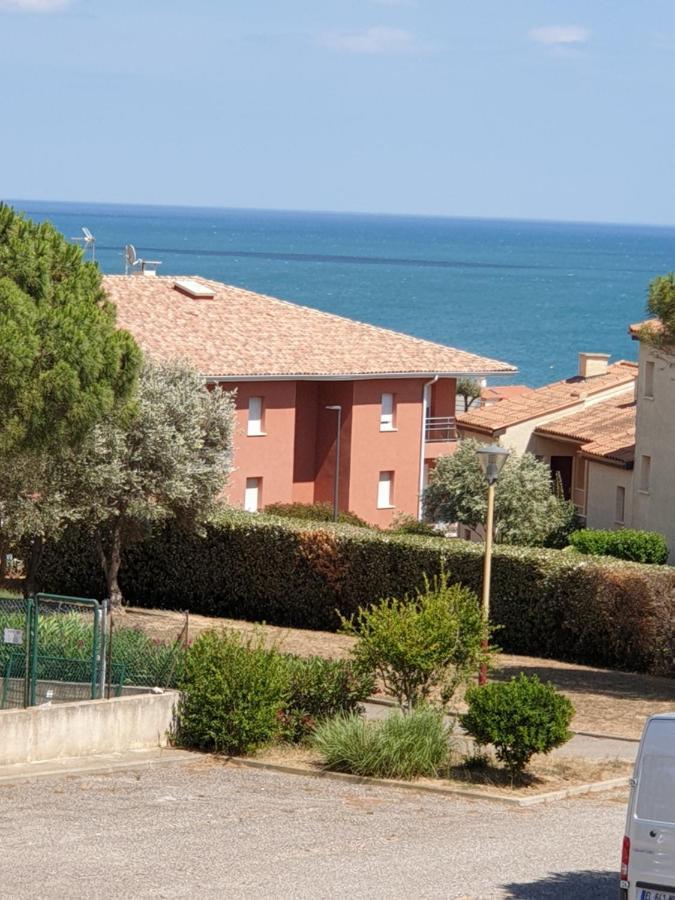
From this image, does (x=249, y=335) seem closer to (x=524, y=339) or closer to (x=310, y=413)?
(x=310, y=413)

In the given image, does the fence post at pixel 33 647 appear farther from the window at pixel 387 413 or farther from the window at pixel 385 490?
the window at pixel 385 490

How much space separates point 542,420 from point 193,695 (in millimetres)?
44317

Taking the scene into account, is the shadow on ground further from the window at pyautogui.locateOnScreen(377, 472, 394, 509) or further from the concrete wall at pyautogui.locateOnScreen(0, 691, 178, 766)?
the window at pyautogui.locateOnScreen(377, 472, 394, 509)

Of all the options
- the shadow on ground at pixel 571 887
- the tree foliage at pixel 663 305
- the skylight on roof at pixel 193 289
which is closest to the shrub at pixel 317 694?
the shadow on ground at pixel 571 887

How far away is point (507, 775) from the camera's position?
1895 centimetres

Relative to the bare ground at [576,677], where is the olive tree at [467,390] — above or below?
above

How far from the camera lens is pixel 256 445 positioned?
54.2 meters

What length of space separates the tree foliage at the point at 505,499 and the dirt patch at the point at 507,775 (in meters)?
31.5

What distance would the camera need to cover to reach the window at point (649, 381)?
5309 centimetres

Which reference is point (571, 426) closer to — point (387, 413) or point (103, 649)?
point (387, 413)

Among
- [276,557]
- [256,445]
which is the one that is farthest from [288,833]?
[256,445]

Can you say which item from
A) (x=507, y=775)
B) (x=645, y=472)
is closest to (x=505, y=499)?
(x=645, y=472)


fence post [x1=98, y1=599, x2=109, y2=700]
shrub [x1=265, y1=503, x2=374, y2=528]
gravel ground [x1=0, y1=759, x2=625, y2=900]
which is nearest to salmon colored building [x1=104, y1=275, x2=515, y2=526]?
shrub [x1=265, y1=503, x2=374, y2=528]

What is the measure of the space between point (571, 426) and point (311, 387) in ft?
37.7
